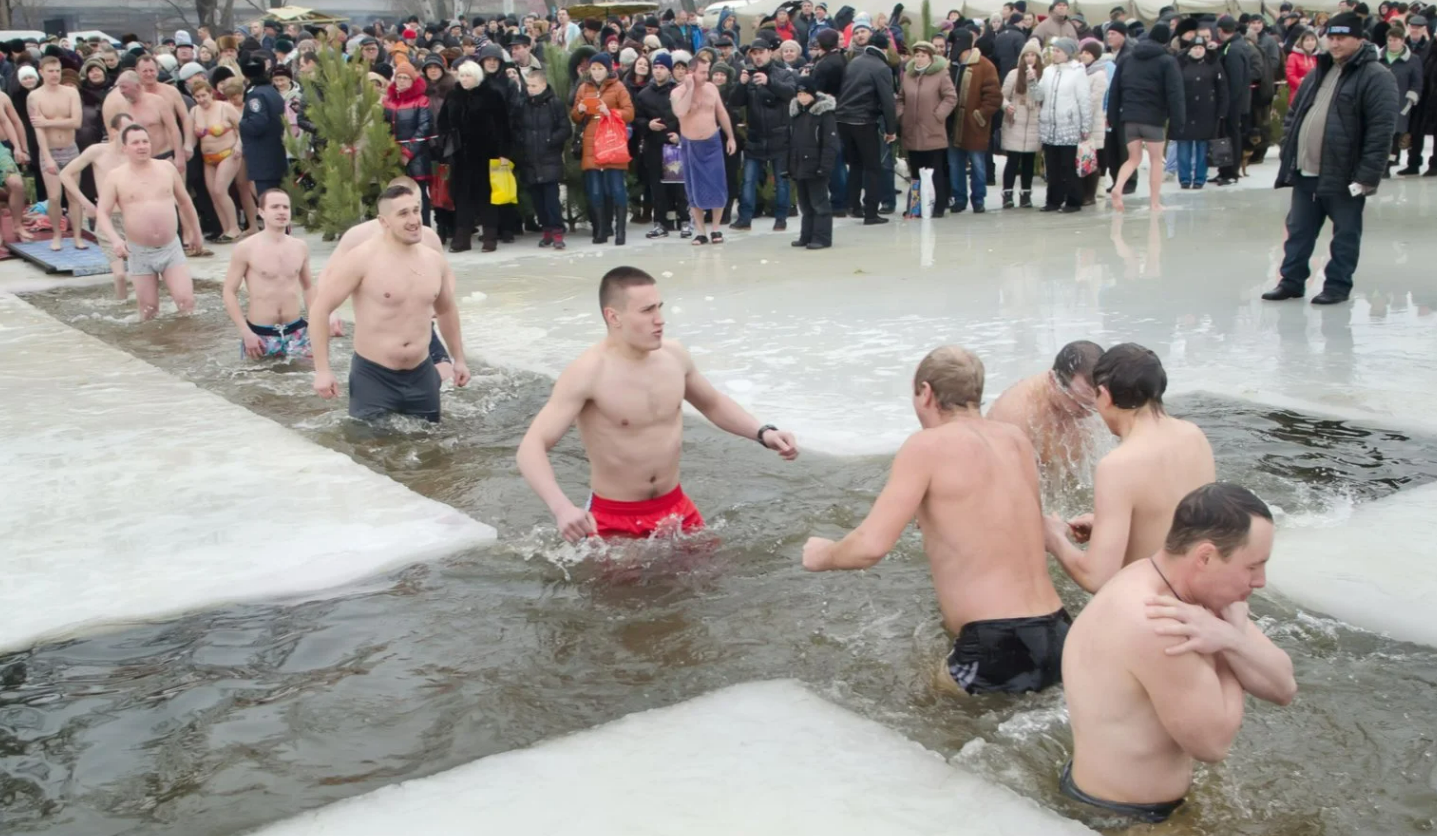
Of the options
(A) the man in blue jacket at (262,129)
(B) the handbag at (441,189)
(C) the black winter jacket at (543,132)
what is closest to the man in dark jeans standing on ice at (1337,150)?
(C) the black winter jacket at (543,132)

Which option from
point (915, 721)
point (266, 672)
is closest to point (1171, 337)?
point (915, 721)

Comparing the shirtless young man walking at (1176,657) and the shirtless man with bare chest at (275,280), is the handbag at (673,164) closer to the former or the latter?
the shirtless man with bare chest at (275,280)

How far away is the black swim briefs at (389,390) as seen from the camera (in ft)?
22.5

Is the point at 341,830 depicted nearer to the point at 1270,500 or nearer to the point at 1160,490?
the point at 1160,490

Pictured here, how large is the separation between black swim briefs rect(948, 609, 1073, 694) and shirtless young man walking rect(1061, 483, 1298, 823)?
0.64 meters

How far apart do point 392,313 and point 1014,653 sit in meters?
4.11

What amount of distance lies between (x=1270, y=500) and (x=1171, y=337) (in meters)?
2.82

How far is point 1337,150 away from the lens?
336 inches

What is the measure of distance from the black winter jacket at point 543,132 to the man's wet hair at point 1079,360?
910cm

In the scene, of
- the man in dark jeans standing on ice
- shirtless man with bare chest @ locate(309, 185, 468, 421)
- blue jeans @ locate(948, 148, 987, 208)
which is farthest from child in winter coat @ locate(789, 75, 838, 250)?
shirtless man with bare chest @ locate(309, 185, 468, 421)

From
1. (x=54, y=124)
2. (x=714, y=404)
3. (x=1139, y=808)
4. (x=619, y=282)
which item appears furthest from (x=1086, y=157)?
(x=1139, y=808)

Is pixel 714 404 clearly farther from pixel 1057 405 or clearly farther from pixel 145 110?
pixel 145 110

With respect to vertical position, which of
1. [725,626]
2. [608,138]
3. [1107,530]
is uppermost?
[608,138]

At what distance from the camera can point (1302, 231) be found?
902 cm
